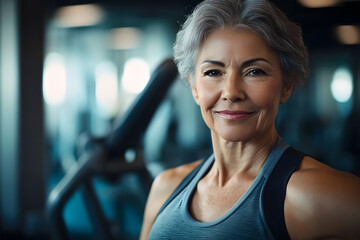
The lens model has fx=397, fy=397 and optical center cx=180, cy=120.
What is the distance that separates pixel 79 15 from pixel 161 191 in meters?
2.63

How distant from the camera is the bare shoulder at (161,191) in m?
0.94

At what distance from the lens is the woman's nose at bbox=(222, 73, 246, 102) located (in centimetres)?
72

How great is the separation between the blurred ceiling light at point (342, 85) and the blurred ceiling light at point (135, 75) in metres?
1.48

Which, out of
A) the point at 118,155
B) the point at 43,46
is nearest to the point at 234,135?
the point at 118,155

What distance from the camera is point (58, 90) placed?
349 cm

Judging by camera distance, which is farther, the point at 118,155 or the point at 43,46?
the point at 43,46

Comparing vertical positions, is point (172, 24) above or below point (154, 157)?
above

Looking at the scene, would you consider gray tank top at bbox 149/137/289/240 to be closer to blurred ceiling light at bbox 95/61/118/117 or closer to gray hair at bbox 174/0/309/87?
gray hair at bbox 174/0/309/87

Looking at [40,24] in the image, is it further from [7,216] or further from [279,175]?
[279,175]

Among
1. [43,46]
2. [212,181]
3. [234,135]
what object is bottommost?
[212,181]

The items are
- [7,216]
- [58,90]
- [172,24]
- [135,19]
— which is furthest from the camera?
[58,90]

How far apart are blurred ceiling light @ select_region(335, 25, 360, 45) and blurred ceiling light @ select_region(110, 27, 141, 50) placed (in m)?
1.61

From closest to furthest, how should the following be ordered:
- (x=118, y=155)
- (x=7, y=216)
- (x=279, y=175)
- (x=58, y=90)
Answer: (x=279, y=175) < (x=118, y=155) < (x=7, y=216) < (x=58, y=90)

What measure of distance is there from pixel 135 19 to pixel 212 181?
7.50 ft
